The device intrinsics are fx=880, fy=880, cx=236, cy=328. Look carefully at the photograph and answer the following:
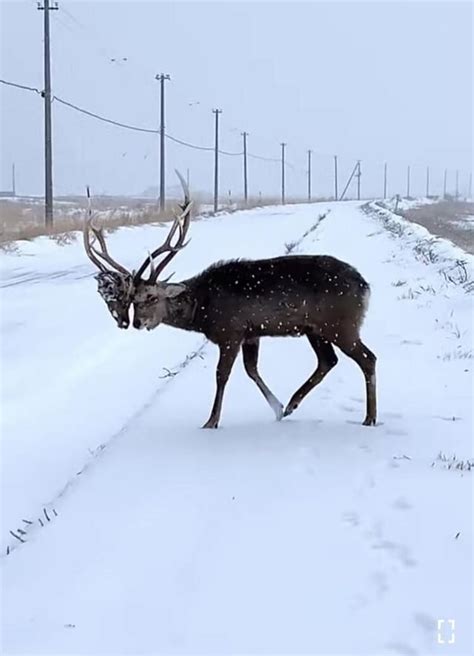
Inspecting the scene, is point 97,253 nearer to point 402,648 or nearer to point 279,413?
point 279,413

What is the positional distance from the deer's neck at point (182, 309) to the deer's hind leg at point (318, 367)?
0.94 metres

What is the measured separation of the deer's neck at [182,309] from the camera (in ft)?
22.4

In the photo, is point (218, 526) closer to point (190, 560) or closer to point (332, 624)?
point (190, 560)

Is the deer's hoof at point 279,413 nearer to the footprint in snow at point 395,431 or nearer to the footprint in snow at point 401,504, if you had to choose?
the footprint in snow at point 395,431

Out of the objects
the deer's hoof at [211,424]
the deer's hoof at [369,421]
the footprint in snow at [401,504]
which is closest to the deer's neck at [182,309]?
the deer's hoof at [211,424]

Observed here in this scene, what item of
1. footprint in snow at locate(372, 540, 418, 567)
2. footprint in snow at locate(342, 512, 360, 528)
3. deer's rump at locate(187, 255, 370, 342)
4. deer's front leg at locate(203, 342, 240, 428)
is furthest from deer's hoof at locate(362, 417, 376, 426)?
footprint in snow at locate(372, 540, 418, 567)

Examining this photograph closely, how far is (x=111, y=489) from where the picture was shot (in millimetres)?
5254

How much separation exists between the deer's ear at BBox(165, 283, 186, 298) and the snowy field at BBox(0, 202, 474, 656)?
0.98 metres

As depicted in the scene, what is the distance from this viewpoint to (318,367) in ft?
23.1

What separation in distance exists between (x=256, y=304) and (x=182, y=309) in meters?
0.59

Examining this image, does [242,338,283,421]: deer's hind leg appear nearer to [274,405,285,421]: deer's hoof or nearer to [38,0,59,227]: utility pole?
[274,405,285,421]: deer's hoof

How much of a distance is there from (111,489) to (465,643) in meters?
2.45

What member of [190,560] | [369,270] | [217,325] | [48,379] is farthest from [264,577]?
[369,270]

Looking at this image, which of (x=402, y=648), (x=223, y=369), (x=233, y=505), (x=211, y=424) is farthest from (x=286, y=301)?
(x=402, y=648)
